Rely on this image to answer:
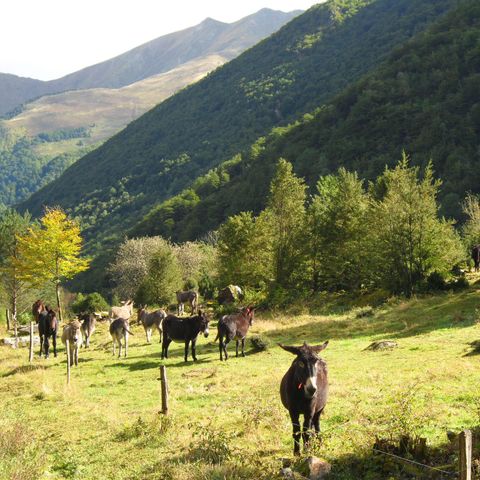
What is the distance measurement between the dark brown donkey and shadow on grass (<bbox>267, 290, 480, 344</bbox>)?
16061 mm

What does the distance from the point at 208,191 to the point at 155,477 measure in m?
146

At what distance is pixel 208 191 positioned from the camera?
154 meters

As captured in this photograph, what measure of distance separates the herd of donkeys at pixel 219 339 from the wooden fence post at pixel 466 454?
2.87 metres

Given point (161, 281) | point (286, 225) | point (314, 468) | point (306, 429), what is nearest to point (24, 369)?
point (306, 429)

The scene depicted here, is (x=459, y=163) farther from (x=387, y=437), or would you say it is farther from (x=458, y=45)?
(x=387, y=437)

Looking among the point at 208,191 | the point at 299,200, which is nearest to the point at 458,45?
the point at 208,191

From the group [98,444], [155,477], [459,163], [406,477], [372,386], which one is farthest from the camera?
[459,163]

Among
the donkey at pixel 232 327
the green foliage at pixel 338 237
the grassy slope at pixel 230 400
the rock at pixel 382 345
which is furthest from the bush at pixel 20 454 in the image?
the green foliage at pixel 338 237

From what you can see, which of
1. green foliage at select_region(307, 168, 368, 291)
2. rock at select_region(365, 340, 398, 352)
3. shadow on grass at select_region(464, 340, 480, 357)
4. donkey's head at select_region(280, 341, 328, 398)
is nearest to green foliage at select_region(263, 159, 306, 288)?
green foliage at select_region(307, 168, 368, 291)

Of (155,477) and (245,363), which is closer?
(155,477)

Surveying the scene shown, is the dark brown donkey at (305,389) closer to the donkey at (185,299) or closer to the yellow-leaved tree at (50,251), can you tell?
Answer: the donkey at (185,299)

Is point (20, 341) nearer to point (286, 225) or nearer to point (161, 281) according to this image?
point (161, 281)

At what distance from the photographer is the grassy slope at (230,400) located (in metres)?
10.9

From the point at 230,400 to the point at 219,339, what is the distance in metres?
8.73
